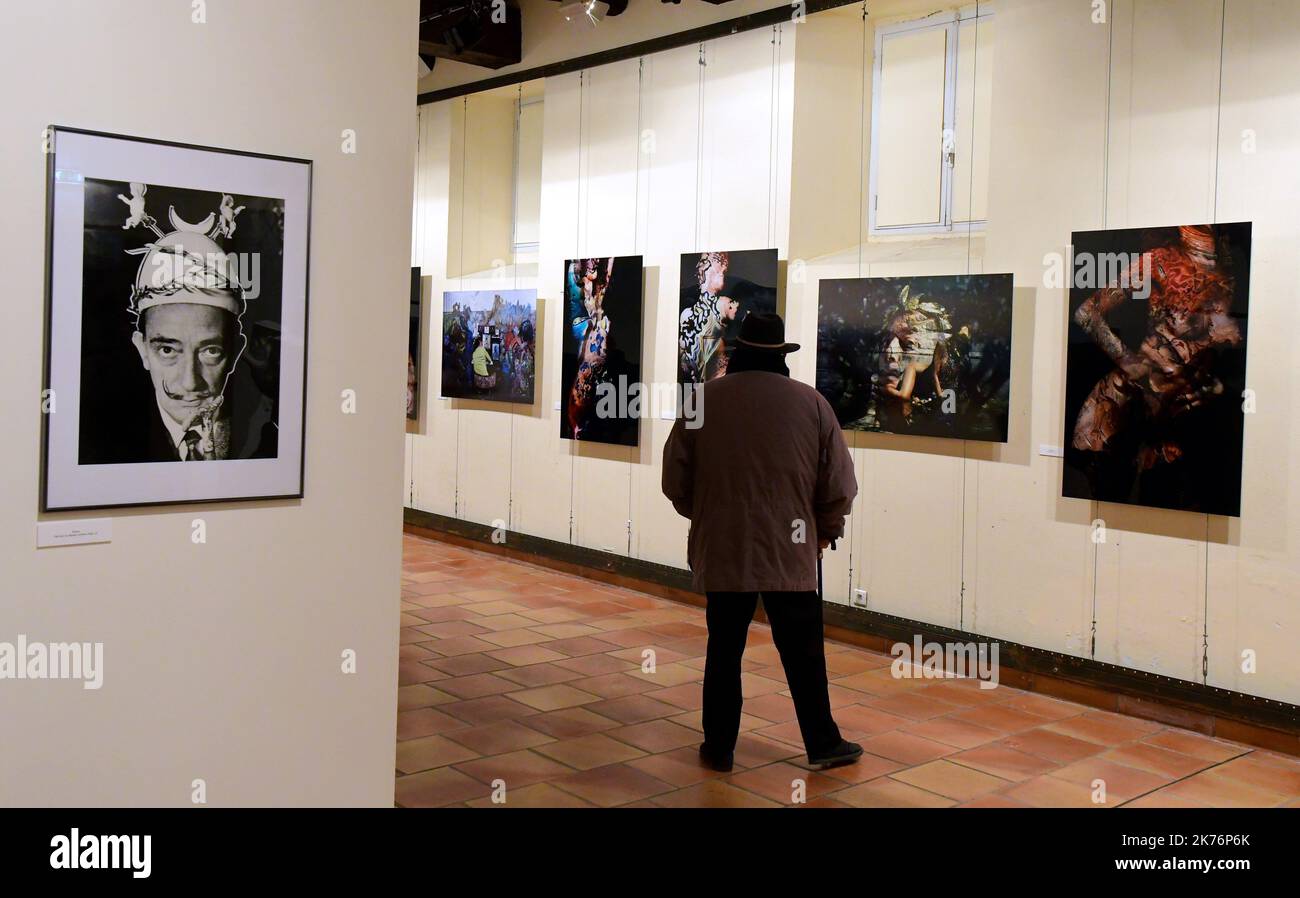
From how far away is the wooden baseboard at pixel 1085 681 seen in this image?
587 cm

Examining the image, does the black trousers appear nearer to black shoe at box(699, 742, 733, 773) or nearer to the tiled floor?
black shoe at box(699, 742, 733, 773)

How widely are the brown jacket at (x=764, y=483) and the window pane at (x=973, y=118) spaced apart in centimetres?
329

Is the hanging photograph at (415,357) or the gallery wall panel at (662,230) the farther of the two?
the hanging photograph at (415,357)

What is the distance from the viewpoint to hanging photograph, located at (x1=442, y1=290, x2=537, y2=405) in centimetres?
1065

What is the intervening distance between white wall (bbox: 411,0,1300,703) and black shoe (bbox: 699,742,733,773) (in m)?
2.51

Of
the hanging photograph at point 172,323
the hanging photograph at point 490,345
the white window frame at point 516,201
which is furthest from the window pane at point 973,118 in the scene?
the hanging photograph at point 172,323

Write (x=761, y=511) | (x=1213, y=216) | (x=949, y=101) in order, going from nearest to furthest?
(x=761, y=511) < (x=1213, y=216) < (x=949, y=101)

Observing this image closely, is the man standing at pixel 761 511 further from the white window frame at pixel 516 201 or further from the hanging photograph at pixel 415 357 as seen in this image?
the hanging photograph at pixel 415 357

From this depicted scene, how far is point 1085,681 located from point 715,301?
3840 millimetres

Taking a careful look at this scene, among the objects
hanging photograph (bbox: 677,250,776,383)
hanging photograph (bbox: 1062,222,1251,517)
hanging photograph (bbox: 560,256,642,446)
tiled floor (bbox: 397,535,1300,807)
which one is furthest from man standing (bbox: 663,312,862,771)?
hanging photograph (bbox: 560,256,642,446)

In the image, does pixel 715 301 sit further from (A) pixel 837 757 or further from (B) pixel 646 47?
(A) pixel 837 757

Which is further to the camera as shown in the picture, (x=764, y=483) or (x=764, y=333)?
(x=764, y=333)

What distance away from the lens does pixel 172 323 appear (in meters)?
3.59

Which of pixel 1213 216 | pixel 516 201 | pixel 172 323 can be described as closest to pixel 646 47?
pixel 516 201
